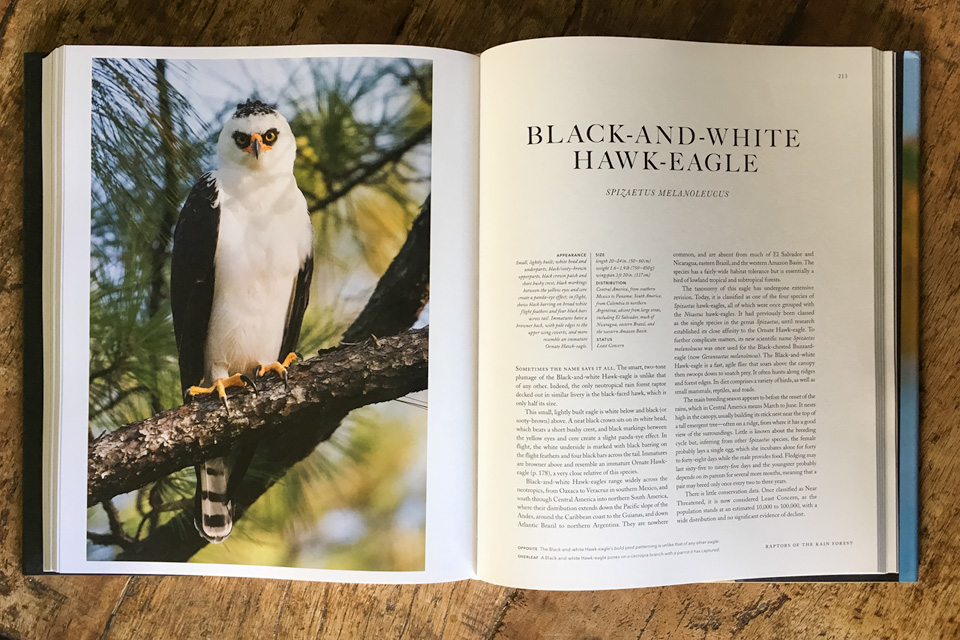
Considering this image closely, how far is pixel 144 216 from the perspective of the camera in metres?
0.50

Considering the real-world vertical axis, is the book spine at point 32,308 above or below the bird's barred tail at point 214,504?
above

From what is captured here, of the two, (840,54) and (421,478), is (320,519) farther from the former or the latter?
(840,54)

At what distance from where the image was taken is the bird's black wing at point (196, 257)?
0.50m

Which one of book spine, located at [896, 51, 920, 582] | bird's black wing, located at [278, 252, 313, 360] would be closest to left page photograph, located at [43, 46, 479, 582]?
bird's black wing, located at [278, 252, 313, 360]

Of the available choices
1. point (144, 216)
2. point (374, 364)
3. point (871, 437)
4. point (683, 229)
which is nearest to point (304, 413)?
point (374, 364)

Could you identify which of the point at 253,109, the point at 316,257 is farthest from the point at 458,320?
the point at 253,109

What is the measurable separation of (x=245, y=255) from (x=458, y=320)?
0.56 ft

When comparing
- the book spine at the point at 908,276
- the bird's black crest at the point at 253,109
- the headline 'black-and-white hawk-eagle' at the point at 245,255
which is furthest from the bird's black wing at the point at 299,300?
the book spine at the point at 908,276

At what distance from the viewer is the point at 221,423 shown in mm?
503

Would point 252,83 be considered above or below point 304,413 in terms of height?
above

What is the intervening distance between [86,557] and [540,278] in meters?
0.41

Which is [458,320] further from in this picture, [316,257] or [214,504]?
[214,504]

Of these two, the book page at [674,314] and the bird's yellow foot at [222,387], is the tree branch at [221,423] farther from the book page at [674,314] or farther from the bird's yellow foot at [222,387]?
the book page at [674,314]

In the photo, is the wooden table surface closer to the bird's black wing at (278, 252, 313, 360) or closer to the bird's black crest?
the bird's black crest
